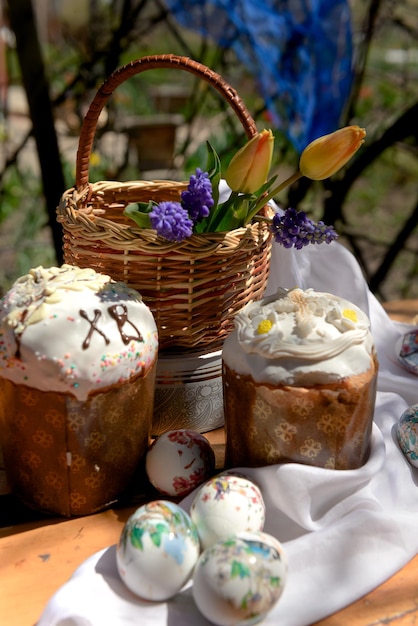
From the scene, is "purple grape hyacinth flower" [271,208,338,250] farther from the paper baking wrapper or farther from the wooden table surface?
the wooden table surface

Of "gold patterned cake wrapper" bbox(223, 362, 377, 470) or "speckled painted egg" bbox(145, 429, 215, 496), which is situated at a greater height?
"gold patterned cake wrapper" bbox(223, 362, 377, 470)

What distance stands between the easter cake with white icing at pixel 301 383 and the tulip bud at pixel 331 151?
18 cm

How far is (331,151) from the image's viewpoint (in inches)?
36.1

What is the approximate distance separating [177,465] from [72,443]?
5.7 inches

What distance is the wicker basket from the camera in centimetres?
96

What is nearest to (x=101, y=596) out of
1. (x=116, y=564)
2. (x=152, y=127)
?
(x=116, y=564)

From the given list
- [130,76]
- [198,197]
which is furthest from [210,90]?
[198,197]

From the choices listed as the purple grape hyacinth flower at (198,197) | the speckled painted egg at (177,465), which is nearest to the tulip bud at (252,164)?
the purple grape hyacinth flower at (198,197)

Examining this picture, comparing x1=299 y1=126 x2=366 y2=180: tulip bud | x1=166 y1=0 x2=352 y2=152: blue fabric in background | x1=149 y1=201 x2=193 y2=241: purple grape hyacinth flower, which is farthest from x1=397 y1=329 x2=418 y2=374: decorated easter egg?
x1=166 y1=0 x2=352 y2=152: blue fabric in background

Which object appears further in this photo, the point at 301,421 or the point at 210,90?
the point at 210,90

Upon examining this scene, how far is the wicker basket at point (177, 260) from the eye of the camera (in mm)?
955

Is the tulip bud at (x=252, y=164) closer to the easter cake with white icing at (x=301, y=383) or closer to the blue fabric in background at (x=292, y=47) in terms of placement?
the easter cake with white icing at (x=301, y=383)

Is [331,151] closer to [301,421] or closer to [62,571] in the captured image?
[301,421]

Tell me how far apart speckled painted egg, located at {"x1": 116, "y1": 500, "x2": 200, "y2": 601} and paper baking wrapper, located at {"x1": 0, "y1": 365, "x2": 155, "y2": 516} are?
153 millimetres
